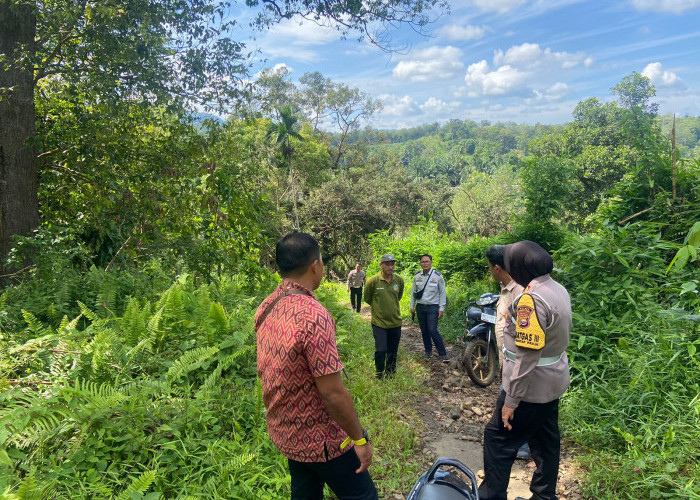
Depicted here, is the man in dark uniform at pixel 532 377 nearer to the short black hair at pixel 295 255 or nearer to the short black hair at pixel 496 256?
the short black hair at pixel 496 256

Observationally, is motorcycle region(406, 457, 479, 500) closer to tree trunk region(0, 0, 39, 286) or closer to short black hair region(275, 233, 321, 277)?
short black hair region(275, 233, 321, 277)

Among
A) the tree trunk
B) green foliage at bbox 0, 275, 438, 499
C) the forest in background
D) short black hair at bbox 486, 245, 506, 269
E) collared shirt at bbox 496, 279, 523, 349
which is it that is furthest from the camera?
the tree trunk

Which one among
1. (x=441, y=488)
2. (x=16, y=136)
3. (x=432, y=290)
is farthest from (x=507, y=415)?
(x=16, y=136)

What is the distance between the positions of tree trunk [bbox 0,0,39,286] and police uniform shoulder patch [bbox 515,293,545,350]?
6.46 metres

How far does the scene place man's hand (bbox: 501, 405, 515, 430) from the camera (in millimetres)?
2723

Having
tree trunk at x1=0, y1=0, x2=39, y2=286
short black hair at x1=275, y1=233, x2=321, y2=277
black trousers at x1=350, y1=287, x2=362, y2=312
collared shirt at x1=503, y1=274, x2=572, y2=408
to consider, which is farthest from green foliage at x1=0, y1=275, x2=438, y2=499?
black trousers at x1=350, y1=287, x2=362, y2=312

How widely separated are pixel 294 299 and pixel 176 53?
5.64m

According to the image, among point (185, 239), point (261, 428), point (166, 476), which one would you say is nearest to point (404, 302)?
point (185, 239)

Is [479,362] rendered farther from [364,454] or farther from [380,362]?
[364,454]

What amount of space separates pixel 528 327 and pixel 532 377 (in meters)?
0.36

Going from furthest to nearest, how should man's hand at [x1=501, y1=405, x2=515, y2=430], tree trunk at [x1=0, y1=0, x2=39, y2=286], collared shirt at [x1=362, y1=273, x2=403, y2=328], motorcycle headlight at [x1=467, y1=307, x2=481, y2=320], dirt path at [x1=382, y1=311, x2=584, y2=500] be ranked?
motorcycle headlight at [x1=467, y1=307, x2=481, y2=320], collared shirt at [x1=362, y1=273, x2=403, y2=328], tree trunk at [x1=0, y1=0, x2=39, y2=286], dirt path at [x1=382, y1=311, x2=584, y2=500], man's hand at [x1=501, y1=405, x2=515, y2=430]

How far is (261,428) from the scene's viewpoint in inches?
146

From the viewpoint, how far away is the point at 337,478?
206 cm

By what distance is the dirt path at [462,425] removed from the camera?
3613 millimetres
